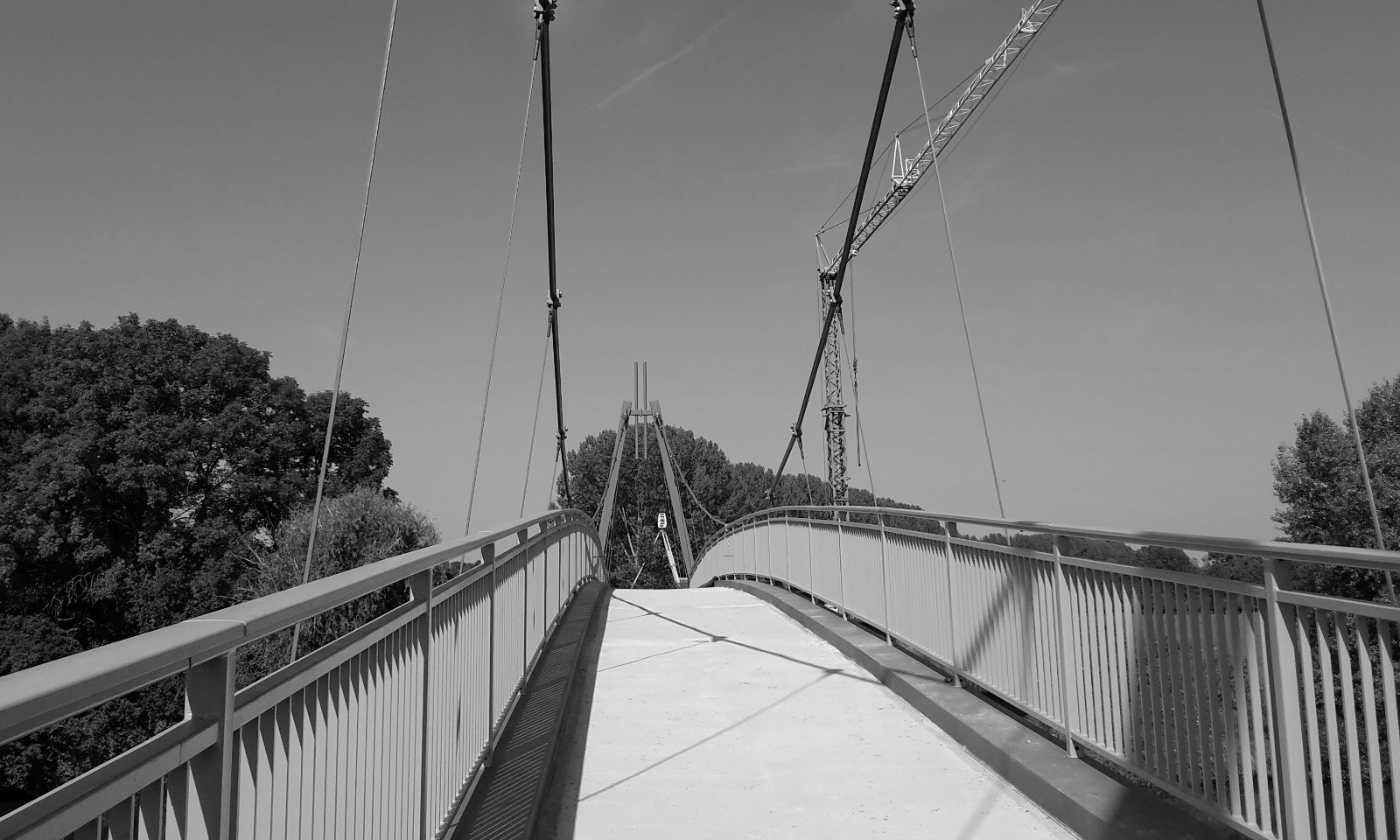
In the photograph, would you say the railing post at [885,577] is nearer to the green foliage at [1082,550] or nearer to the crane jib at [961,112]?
the green foliage at [1082,550]

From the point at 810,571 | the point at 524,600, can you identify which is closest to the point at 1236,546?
the point at 524,600

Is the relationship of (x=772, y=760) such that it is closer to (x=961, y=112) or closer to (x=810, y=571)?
(x=810, y=571)

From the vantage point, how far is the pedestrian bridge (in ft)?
5.64

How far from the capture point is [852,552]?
899cm

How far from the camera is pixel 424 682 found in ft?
10.6

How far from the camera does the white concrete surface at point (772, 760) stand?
14.3 feet

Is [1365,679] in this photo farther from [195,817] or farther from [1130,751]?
[195,817]

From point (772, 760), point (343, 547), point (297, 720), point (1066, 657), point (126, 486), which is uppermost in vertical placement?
point (126, 486)

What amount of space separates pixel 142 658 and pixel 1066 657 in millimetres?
4230

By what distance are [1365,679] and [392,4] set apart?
910cm

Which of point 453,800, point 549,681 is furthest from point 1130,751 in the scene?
point 549,681

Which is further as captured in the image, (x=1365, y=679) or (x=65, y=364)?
(x=65, y=364)

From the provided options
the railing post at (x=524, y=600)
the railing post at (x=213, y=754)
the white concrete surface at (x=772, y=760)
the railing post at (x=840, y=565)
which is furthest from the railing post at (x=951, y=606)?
the railing post at (x=213, y=754)

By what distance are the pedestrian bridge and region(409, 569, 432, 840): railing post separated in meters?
0.01
